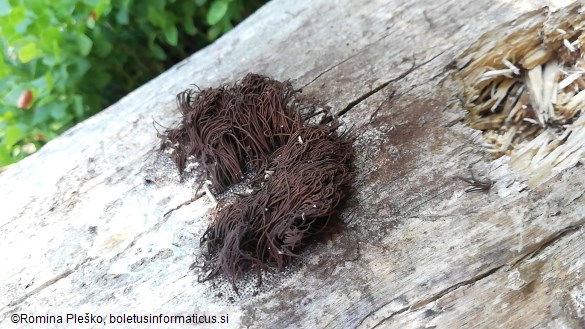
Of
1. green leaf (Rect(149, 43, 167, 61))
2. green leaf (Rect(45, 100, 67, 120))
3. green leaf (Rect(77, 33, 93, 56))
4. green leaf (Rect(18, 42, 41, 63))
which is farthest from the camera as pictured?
green leaf (Rect(149, 43, 167, 61))

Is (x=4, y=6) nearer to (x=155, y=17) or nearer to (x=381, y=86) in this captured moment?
(x=155, y=17)

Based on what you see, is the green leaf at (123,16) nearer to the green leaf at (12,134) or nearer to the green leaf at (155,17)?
the green leaf at (155,17)

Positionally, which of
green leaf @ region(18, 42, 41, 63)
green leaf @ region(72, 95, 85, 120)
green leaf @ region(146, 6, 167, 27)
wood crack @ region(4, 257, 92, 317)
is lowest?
wood crack @ region(4, 257, 92, 317)

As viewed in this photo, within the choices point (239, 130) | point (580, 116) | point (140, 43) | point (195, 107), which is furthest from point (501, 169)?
point (140, 43)

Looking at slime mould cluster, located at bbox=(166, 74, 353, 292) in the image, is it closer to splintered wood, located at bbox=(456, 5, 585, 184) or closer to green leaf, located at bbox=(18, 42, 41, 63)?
splintered wood, located at bbox=(456, 5, 585, 184)

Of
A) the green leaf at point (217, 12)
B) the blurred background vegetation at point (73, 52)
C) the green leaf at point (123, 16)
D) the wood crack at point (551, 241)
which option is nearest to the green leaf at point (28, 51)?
the blurred background vegetation at point (73, 52)

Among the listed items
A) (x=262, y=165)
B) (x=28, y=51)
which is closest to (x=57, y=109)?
(x=28, y=51)

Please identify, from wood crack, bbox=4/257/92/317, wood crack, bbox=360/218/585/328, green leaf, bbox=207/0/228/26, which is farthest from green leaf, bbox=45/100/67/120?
wood crack, bbox=360/218/585/328
